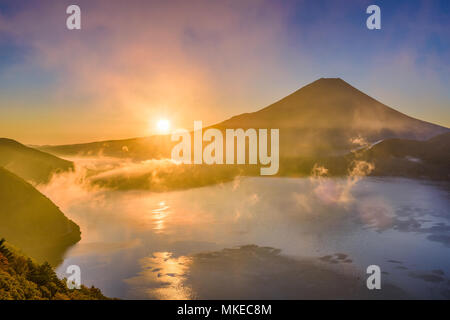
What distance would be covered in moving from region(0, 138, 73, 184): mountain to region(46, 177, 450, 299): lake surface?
845 cm

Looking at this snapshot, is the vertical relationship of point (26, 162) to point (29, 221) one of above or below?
above

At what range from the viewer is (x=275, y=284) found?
46719mm

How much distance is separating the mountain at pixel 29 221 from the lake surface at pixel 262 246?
3775 millimetres

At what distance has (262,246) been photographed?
69.9 meters

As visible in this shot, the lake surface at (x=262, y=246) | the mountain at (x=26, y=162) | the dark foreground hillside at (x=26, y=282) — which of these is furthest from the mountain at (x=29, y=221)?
the mountain at (x=26, y=162)

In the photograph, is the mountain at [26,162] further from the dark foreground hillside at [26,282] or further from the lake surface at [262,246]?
the dark foreground hillside at [26,282]

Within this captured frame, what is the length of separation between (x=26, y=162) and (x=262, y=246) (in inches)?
3710

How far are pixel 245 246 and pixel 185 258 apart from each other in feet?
51.0

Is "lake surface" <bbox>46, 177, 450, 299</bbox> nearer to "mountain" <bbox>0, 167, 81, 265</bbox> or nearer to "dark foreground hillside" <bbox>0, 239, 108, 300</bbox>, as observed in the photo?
"mountain" <bbox>0, 167, 81, 265</bbox>

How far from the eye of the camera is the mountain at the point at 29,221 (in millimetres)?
45094

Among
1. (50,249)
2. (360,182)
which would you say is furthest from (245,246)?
(360,182)

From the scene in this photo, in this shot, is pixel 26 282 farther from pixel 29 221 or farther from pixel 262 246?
pixel 262 246

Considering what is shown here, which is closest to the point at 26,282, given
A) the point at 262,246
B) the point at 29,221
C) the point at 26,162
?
the point at 29,221
